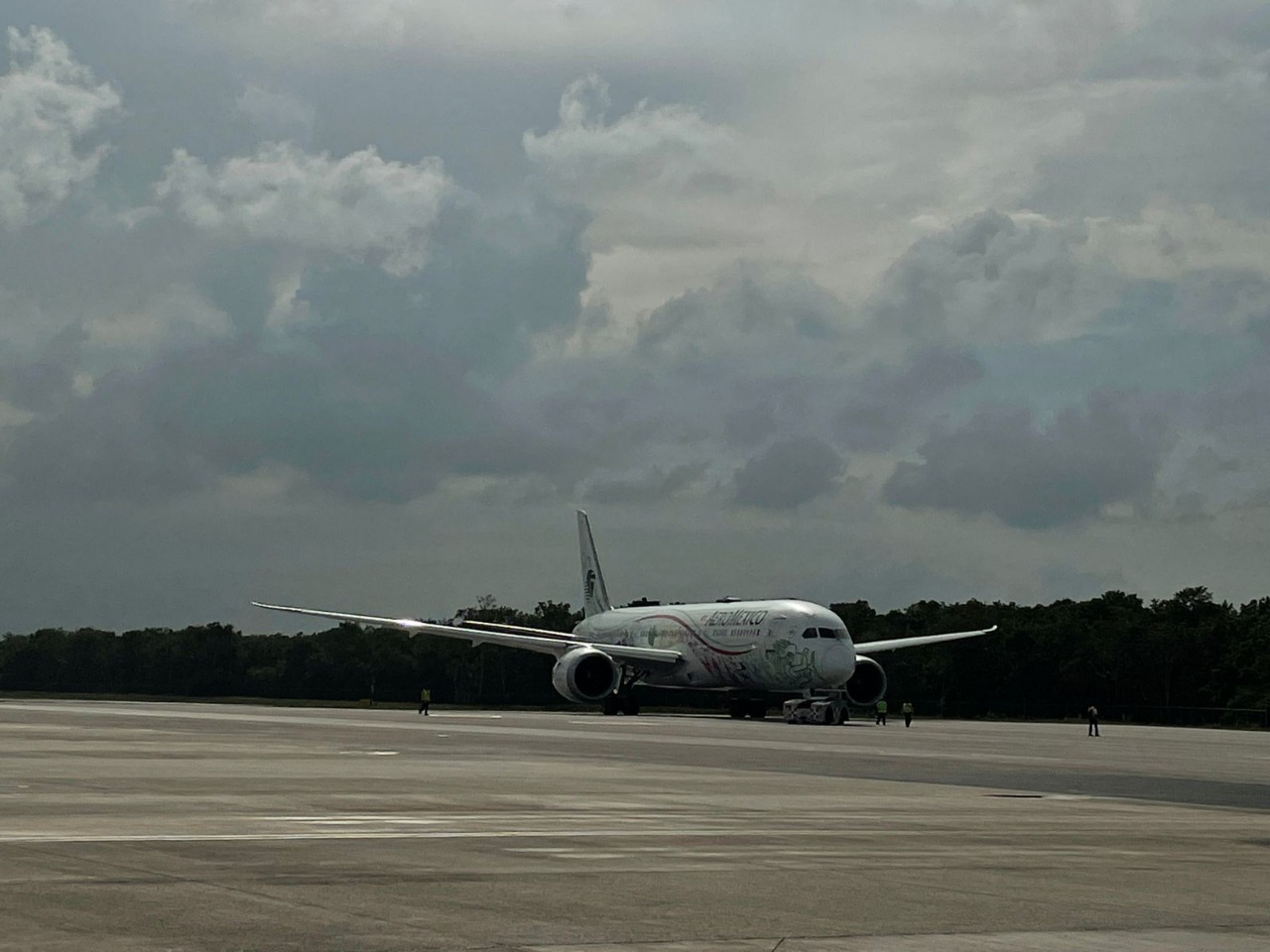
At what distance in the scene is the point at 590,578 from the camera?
4461 inches

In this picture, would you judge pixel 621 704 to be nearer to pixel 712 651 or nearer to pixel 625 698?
pixel 625 698

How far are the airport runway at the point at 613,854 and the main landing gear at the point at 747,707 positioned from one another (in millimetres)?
45578

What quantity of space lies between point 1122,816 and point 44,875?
15.8m

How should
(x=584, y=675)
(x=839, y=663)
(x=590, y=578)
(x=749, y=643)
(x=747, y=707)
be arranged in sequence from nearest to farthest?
(x=839, y=663)
(x=749, y=643)
(x=747, y=707)
(x=584, y=675)
(x=590, y=578)

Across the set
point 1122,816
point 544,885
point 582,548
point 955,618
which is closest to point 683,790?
point 1122,816

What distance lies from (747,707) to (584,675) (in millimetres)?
7854

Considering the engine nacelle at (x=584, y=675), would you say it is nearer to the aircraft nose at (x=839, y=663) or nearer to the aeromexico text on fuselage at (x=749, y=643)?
the aeromexico text on fuselage at (x=749, y=643)

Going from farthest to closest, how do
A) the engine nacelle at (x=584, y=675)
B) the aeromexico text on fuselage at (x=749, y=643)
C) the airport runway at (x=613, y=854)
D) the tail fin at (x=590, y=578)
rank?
the tail fin at (x=590, y=578), the engine nacelle at (x=584, y=675), the aeromexico text on fuselage at (x=749, y=643), the airport runway at (x=613, y=854)

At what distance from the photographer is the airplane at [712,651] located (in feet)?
253

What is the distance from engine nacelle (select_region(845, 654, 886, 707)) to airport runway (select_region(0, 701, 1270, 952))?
4248 centimetres

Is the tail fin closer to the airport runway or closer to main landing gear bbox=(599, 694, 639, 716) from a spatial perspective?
main landing gear bbox=(599, 694, 639, 716)

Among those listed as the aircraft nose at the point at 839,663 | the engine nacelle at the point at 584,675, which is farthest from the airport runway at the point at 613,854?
the engine nacelle at the point at 584,675

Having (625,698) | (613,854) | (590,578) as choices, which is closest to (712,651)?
(625,698)

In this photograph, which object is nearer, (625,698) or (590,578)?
(625,698)
